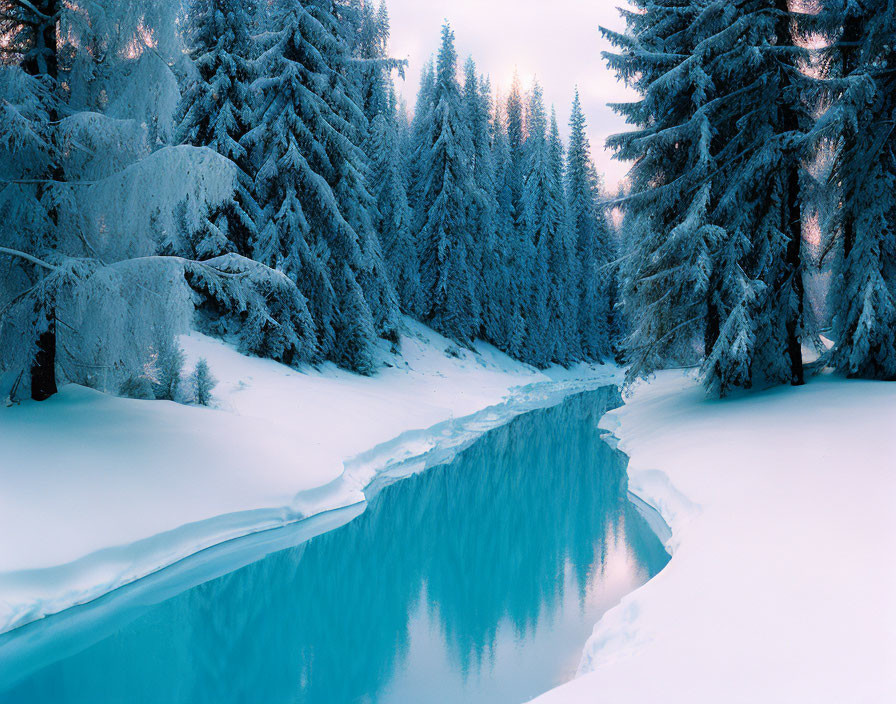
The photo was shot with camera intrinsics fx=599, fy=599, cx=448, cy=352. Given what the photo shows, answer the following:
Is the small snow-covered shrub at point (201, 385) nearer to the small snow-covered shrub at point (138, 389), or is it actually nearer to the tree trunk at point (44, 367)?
the small snow-covered shrub at point (138, 389)

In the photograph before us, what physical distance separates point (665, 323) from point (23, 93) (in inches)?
575

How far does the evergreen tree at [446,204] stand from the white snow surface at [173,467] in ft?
46.5

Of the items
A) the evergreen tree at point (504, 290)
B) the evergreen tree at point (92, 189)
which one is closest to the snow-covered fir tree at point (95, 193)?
the evergreen tree at point (92, 189)

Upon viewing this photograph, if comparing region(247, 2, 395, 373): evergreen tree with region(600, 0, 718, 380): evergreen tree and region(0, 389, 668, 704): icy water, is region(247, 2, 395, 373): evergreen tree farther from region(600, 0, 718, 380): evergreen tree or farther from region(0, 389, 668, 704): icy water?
region(0, 389, 668, 704): icy water

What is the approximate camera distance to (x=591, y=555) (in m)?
9.62

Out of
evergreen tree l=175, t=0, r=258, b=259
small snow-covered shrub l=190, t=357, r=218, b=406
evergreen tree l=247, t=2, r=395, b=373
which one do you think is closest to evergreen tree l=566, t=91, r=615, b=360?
evergreen tree l=247, t=2, r=395, b=373

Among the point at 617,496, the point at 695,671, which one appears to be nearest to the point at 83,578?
the point at 695,671

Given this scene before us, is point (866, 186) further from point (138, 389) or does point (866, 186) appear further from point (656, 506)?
point (138, 389)

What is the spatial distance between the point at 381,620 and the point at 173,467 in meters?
4.25

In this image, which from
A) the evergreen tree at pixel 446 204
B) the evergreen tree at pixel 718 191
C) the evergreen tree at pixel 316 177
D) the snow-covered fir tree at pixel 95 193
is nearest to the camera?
the snow-covered fir tree at pixel 95 193

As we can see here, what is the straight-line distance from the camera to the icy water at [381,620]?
5.94 meters

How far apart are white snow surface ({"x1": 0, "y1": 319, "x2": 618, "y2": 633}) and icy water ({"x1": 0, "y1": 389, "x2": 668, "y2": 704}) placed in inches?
25.7

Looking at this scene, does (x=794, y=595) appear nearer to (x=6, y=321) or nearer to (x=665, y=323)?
(x=6, y=321)

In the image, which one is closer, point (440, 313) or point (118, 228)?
point (118, 228)
